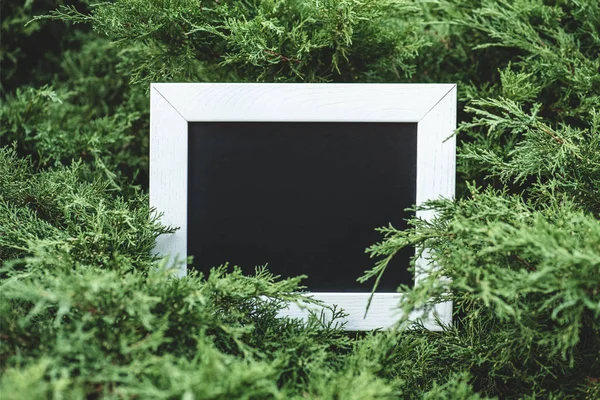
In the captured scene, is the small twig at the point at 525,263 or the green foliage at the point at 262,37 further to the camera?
the green foliage at the point at 262,37

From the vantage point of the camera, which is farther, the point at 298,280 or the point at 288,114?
the point at 288,114

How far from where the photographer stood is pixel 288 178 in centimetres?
107

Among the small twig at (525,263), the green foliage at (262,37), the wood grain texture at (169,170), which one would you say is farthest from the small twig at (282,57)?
the small twig at (525,263)

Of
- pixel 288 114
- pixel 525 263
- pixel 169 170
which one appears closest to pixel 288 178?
pixel 288 114

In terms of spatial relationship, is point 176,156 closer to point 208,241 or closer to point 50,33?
point 208,241

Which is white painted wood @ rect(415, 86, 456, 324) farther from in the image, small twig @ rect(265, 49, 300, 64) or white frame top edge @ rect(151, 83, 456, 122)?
small twig @ rect(265, 49, 300, 64)

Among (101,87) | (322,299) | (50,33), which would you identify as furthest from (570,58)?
(50,33)

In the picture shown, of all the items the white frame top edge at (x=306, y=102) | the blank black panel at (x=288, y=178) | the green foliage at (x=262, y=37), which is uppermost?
the green foliage at (x=262, y=37)

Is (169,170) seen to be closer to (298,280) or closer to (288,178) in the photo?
(288,178)

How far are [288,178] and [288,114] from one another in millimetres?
123

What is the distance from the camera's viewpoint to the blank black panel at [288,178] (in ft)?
3.50

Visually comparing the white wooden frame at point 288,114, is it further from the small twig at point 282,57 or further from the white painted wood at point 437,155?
the small twig at point 282,57

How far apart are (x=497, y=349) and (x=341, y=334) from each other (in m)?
0.28

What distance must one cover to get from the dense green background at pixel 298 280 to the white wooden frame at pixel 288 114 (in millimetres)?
49
